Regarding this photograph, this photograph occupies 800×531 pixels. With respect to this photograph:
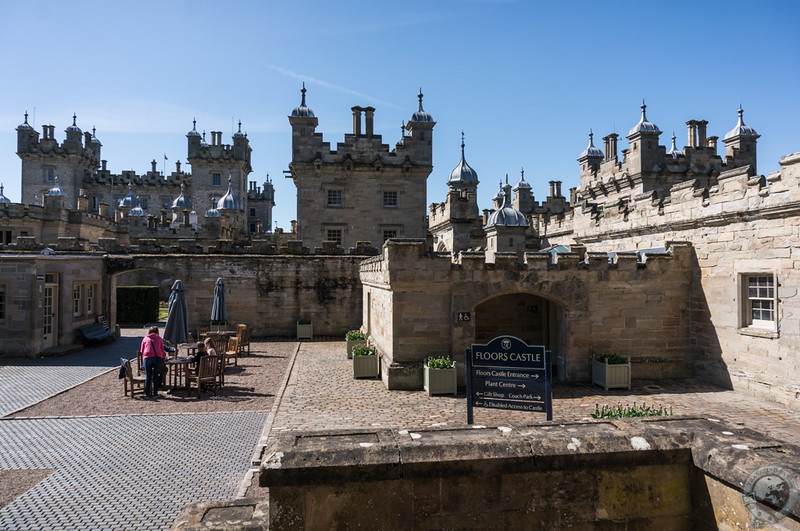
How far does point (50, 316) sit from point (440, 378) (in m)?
15.4

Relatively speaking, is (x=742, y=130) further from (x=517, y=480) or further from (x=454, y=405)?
(x=517, y=480)

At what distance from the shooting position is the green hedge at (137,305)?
28.6 m

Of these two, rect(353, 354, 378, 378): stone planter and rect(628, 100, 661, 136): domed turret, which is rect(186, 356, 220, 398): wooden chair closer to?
rect(353, 354, 378, 378): stone planter

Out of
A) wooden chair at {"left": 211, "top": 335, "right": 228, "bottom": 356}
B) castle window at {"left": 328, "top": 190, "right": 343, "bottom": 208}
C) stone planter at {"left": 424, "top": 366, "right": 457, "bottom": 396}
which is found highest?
castle window at {"left": 328, "top": 190, "right": 343, "bottom": 208}

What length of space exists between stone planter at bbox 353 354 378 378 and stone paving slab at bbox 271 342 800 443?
0.30 m

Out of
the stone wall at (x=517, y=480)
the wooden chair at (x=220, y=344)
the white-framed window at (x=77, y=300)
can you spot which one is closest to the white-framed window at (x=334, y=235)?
the white-framed window at (x=77, y=300)

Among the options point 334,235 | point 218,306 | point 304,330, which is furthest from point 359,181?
point 218,306

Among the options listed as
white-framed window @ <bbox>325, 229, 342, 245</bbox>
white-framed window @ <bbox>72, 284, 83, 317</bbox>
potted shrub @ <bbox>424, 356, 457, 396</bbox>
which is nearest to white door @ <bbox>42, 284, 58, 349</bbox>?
white-framed window @ <bbox>72, 284, 83, 317</bbox>

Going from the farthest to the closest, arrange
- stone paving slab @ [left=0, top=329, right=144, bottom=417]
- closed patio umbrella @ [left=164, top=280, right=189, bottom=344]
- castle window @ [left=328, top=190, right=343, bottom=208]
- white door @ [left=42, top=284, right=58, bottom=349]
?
castle window @ [left=328, top=190, right=343, bottom=208]
white door @ [left=42, top=284, right=58, bottom=349]
closed patio umbrella @ [left=164, top=280, right=189, bottom=344]
stone paving slab @ [left=0, top=329, right=144, bottom=417]

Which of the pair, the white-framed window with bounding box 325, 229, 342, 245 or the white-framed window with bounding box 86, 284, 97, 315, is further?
the white-framed window with bounding box 325, 229, 342, 245

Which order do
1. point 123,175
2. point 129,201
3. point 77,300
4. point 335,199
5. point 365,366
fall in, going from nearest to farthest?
point 365,366 < point 77,300 < point 335,199 < point 129,201 < point 123,175

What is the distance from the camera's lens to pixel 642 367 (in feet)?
47.4

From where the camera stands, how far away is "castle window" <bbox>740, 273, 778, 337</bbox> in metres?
12.3

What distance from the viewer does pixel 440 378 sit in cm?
1274
